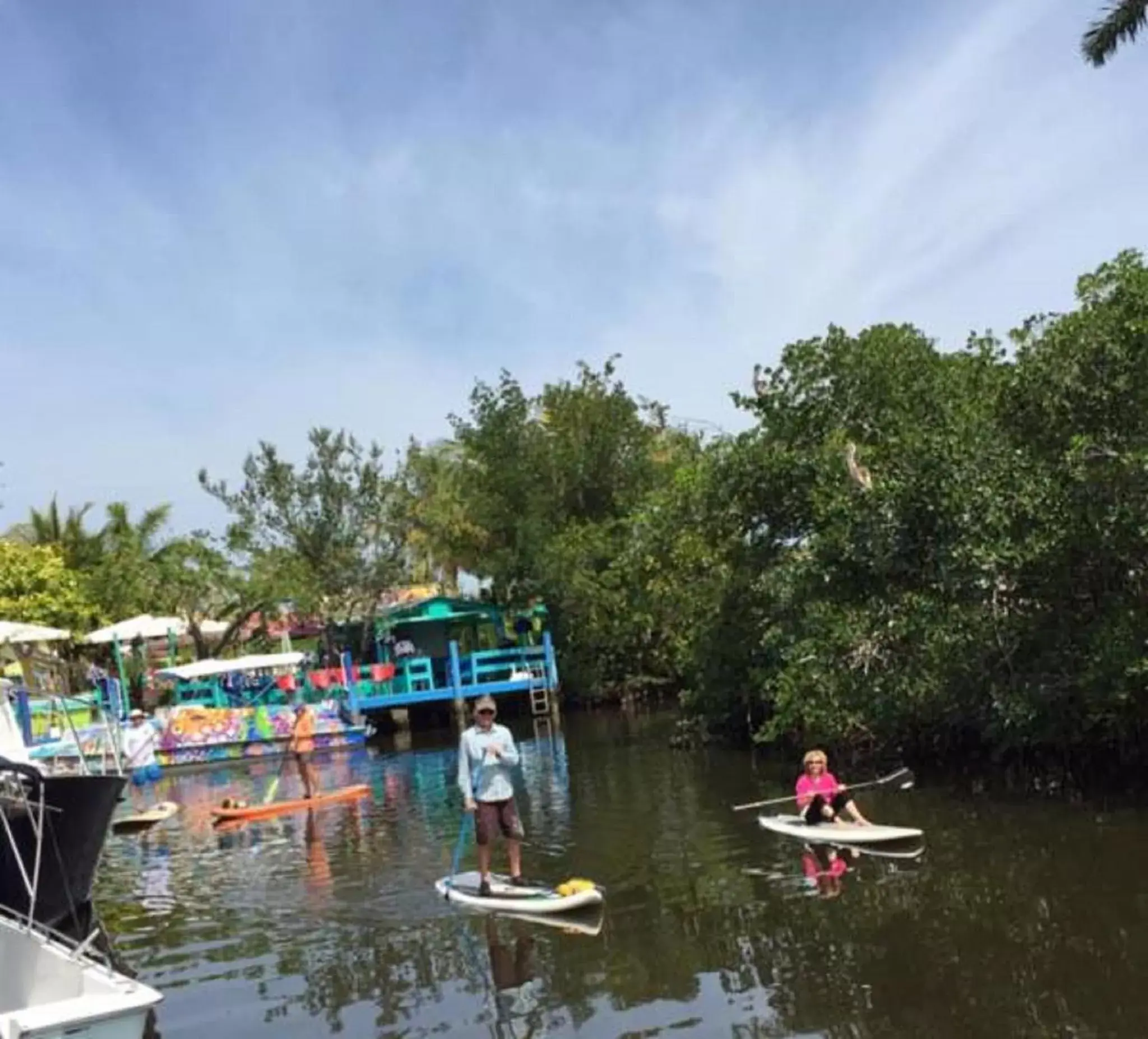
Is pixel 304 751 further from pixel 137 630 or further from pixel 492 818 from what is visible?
pixel 137 630

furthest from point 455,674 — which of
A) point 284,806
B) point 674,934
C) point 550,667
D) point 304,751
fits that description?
point 674,934

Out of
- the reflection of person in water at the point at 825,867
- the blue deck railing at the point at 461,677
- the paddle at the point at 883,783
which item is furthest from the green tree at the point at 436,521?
the reflection of person in water at the point at 825,867

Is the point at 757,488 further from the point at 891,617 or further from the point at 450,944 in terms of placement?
the point at 450,944

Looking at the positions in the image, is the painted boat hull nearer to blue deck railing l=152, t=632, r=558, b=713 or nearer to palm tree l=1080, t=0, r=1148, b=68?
palm tree l=1080, t=0, r=1148, b=68

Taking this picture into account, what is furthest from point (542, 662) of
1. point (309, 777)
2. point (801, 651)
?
point (801, 651)

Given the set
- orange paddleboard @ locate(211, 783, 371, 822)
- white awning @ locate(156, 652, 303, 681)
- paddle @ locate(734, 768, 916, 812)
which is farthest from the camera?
white awning @ locate(156, 652, 303, 681)

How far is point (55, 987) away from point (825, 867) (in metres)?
7.13

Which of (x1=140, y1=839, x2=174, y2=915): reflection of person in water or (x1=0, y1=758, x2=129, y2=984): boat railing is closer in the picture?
(x1=0, y1=758, x2=129, y2=984): boat railing

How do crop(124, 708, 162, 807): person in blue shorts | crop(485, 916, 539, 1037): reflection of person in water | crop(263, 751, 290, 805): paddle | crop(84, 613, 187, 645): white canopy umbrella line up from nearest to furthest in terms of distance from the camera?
1. crop(485, 916, 539, 1037): reflection of person in water
2. crop(263, 751, 290, 805): paddle
3. crop(124, 708, 162, 807): person in blue shorts
4. crop(84, 613, 187, 645): white canopy umbrella

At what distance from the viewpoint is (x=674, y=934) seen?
946cm

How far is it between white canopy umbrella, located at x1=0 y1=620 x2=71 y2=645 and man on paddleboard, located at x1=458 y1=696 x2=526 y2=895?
7.26 m

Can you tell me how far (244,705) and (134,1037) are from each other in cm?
2771

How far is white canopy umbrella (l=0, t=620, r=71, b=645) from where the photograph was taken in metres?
14.9

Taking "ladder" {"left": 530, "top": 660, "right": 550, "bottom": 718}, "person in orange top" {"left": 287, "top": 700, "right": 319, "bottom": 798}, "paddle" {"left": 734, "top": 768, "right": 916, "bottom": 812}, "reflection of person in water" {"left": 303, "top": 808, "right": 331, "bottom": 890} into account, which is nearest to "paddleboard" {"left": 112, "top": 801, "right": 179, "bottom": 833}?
"person in orange top" {"left": 287, "top": 700, "right": 319, "bottom": 798}
